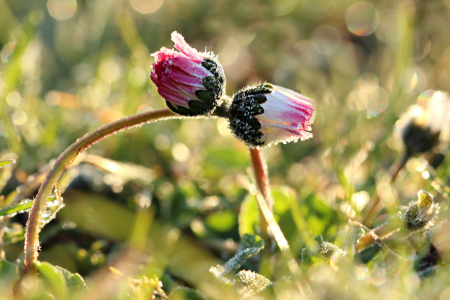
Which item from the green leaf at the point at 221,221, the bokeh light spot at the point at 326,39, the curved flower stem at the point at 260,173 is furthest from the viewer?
the bokeh light spot at the point at 326,39

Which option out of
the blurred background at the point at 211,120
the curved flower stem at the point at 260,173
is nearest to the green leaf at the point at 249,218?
the blurred background at the point at 211,120

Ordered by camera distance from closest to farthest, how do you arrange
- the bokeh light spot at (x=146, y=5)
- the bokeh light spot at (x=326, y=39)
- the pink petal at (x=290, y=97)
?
the pink petal at (x=290, y=97), the bokeh light spot at (x=326, y=39), the bokeh light spot at (x=146, y=5)

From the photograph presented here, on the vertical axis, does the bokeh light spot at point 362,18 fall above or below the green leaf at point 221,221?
above

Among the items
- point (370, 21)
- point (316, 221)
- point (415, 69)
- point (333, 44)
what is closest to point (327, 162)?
point (316, 221)

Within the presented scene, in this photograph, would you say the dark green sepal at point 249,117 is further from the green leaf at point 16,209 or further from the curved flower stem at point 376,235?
the green leaf at point 16,209

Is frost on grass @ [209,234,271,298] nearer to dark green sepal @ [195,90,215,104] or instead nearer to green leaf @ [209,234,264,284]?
green leaf @ [209,234,264,284]

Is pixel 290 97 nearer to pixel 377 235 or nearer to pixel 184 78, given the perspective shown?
pixel 184 78
